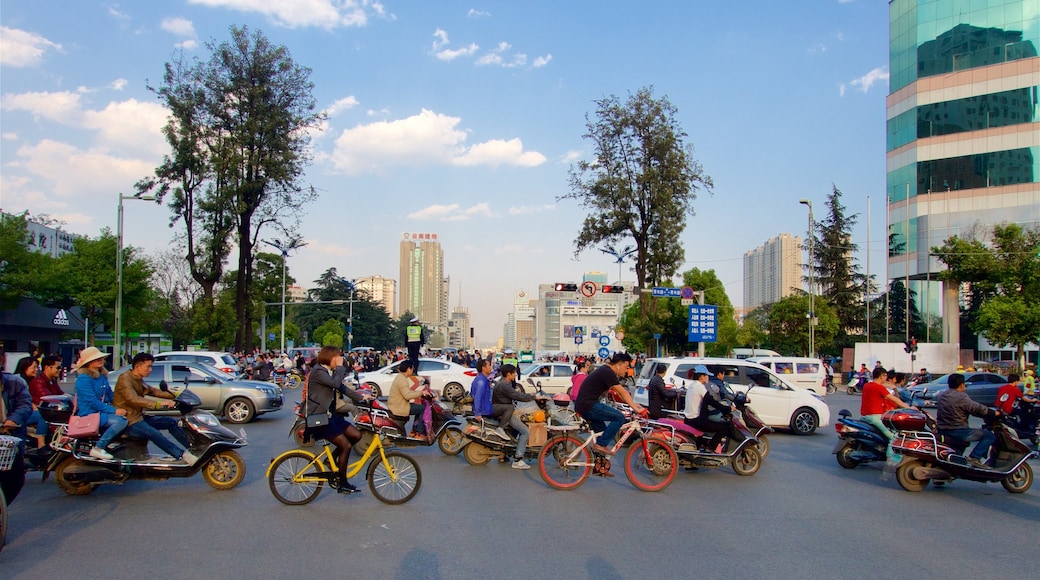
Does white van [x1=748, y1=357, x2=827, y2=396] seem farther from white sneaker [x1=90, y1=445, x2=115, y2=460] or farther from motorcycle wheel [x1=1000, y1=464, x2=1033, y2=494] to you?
white sneaker [x1=90, y1=445, x2=115, y2=460]

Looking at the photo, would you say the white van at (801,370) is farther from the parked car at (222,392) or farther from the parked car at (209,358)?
the parked car at (209,358)

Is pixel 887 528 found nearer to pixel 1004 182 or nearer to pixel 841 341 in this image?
pixel 1004 182

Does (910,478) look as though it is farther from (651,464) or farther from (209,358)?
(209,358)

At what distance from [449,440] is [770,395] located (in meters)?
7.65

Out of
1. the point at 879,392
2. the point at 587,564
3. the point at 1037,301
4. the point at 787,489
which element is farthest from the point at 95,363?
the point at 1037,301

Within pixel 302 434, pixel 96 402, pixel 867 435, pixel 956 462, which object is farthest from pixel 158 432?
pixel 956 462

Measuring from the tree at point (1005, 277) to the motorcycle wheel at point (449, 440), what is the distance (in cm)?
3435

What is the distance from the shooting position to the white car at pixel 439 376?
81.1 feet

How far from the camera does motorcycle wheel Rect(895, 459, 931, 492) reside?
10148mm

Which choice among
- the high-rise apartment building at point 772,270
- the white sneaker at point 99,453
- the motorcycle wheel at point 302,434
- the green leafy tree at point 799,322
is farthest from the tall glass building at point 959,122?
the high-rise apartment building at point 772,270

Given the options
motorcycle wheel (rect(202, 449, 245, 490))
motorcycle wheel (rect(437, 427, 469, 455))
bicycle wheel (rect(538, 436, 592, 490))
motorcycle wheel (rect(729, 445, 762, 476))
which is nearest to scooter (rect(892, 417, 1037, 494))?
motorcycle wheel (rect(729, 445, 762, 476))

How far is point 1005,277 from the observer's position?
39188 millimetres

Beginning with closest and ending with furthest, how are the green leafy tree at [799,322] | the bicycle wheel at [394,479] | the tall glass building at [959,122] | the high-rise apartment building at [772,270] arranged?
the bicycle wheel at [394,479], the tall glass building at [959,122], the green leafy tree at [799,322], the high-rise apartment building at [772,270]

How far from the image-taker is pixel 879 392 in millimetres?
11305
